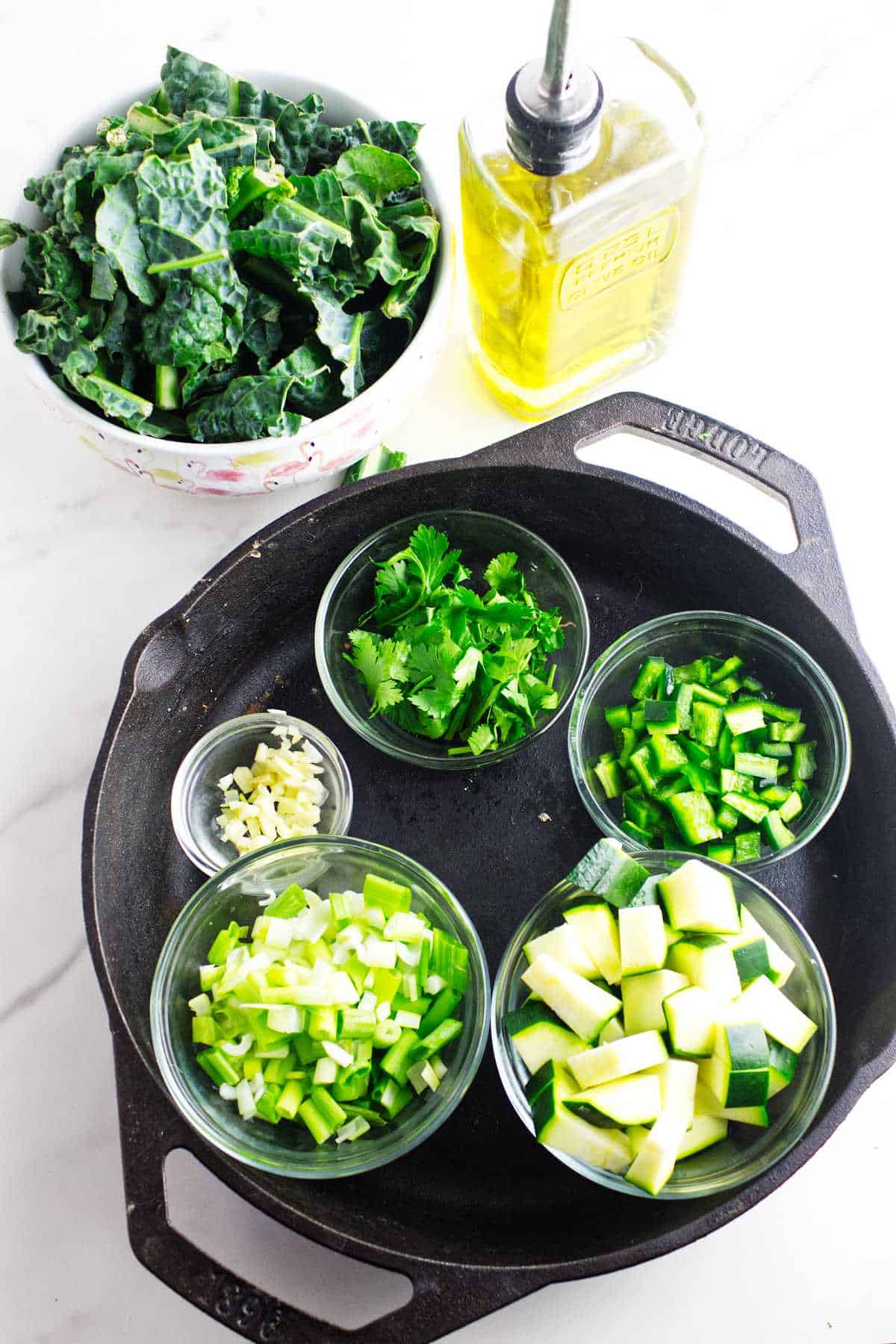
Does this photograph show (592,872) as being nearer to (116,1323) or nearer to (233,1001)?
(233,1001)

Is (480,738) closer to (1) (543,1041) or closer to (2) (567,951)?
(2) (567,951)

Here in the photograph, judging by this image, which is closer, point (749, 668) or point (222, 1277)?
point (222, 1277)

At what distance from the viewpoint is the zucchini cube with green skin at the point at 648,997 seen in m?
1.61

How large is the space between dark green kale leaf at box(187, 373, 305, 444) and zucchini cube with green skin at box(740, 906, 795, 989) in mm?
978

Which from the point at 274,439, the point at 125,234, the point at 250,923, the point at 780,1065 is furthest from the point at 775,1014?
the point at 125,234

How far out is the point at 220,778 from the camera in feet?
6.39

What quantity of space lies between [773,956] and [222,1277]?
0.89m

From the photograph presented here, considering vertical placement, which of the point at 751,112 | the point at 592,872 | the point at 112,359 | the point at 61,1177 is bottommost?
the point at 61,1177

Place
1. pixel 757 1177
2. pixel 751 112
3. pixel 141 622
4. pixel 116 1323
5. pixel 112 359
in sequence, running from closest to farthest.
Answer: pixel 757 1177 < pixel 112 359 < pixel 116 1323 < pixel 141 622 < pixel 751 112

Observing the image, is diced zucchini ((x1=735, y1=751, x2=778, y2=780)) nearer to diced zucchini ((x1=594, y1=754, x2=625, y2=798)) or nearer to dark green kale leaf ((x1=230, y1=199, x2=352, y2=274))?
diced zucchini ((x1=594, y1=754, x2=625, y2=798))

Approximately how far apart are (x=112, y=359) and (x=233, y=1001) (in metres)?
0.96

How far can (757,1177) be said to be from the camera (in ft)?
5.26

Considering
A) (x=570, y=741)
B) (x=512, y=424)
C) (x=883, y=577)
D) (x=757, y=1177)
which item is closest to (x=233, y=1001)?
(x=570, y=741)

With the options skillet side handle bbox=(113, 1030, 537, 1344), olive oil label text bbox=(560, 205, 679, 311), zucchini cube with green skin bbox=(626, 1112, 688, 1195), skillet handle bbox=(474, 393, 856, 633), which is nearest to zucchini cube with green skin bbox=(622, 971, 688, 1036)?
zucchini cube with green skin bbox=(626, 1112, 688, 1195)
